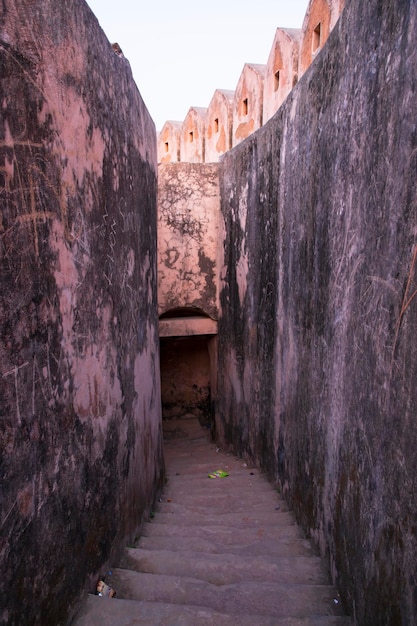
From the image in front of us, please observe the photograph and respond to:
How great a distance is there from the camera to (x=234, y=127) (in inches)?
339

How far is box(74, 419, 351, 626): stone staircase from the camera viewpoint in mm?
2465

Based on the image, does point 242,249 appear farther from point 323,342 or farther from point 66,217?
point 66,217

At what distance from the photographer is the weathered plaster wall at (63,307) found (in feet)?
6.15

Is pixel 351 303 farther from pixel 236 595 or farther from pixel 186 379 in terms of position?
pixel 186 379

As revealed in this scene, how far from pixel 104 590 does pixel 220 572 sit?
2.44 feet

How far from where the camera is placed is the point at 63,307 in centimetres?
234

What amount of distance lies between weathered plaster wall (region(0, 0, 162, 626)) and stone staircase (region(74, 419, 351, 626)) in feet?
0.69

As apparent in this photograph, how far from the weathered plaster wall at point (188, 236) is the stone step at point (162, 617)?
485cm

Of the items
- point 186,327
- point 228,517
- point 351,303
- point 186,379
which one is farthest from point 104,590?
point 186,379

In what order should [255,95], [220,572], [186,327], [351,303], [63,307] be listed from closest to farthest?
[63,307] < [351,303] < [220,572] < [186,327] < [255,95]

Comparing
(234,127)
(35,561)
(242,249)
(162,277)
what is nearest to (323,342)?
(35,561)

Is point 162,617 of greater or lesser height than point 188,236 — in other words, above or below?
below

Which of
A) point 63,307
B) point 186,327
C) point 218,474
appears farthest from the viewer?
point 186,327

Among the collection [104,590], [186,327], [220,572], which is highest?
A: [186,327]
